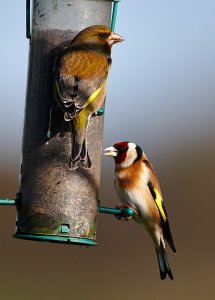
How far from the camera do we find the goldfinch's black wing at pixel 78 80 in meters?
10.8

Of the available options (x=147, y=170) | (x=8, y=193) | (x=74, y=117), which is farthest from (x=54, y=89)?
(x=8, y=193)

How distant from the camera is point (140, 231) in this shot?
19781mm

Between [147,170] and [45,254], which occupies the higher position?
[147,170]

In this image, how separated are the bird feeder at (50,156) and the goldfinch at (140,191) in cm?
56

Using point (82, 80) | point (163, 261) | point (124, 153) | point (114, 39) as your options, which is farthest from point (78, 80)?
point (163, 261)

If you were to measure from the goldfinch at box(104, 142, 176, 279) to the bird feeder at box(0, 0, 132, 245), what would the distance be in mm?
560

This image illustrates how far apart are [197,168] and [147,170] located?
1015 cm

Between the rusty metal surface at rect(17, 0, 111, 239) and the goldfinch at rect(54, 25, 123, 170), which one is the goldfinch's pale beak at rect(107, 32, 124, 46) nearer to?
the goldfinch at rect(54, 25, 123, 170)

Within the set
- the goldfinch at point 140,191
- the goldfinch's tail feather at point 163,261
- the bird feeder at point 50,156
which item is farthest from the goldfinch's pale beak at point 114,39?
the goldfinch's tail feather at point 163,261

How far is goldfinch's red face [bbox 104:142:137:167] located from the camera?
1199cm

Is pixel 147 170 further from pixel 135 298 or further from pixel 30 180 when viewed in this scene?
pixel 135 298

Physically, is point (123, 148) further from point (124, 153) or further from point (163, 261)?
point (163, 261)

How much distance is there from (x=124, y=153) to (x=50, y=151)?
1.06m

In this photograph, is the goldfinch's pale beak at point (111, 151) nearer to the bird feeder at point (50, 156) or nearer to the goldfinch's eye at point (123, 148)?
the goldfinch's eye at point (123, 148)
